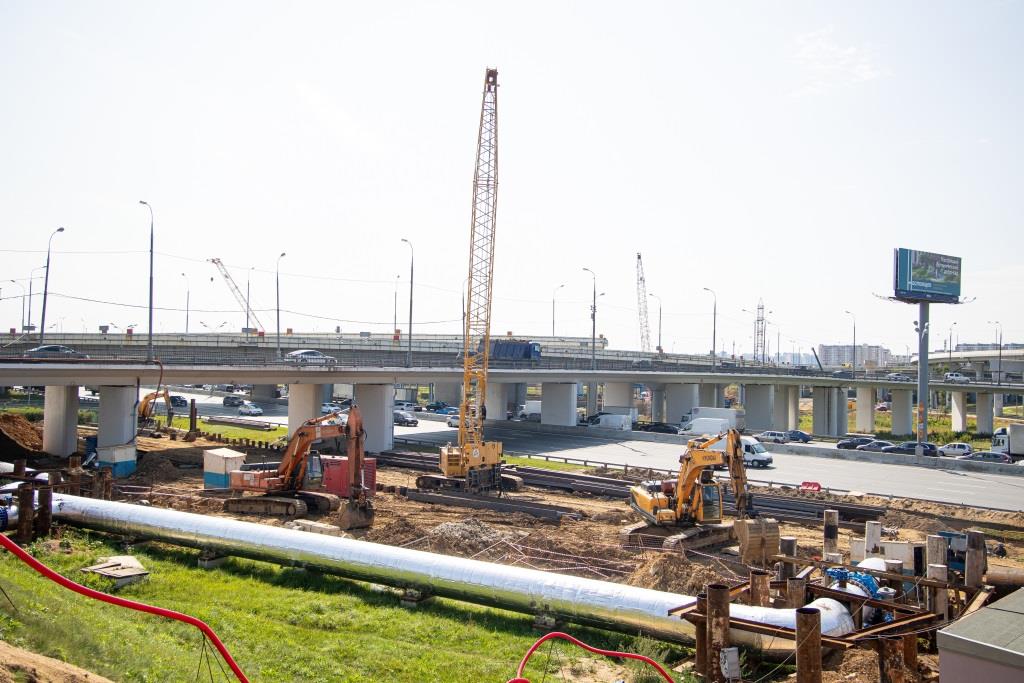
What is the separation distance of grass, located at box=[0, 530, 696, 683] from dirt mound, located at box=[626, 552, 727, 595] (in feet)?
13.1

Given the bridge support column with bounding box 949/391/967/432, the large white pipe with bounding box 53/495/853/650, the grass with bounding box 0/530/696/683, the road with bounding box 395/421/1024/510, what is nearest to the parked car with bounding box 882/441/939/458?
the road with bounding box 395/421/1024/510

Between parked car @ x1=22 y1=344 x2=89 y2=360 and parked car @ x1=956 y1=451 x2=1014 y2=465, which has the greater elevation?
parked car @ x1=22 y1=344 x2=89 y2=360

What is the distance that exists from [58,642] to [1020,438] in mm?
62104

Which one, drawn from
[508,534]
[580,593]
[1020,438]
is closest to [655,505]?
[508,534]

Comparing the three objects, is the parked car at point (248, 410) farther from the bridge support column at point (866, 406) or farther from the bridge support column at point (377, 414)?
the bridge support column at point (866, 406)

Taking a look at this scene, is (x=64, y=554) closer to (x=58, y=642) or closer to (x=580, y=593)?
(x=58, y=642)

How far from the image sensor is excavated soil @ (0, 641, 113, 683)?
A: 897cm

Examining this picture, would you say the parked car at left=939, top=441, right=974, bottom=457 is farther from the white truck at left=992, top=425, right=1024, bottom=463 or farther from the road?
the road

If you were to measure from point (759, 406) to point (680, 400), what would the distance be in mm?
11603

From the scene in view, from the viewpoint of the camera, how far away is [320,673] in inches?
493

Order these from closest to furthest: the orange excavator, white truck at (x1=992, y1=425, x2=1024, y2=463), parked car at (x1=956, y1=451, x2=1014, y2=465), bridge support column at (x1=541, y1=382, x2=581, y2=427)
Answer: the orange excavator → parked car at (x1=956, y1=451, x2=1014, y2=465) → white truck at (x1=992, y1=425, x2=1024, y2=463) → bridge support column at (x1=541, y1=382, x2=581, y2=427)

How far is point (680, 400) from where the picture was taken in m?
86.5

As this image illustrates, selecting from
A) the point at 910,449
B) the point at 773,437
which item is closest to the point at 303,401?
the point at 773,437

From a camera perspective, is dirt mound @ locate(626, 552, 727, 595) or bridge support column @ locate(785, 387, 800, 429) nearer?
dirt mound @ locate(626, 552, 727, 595)
